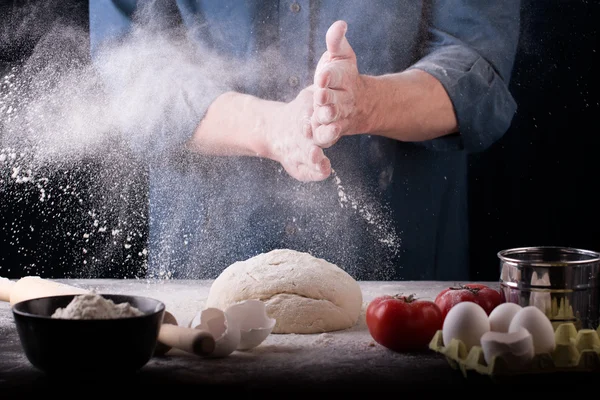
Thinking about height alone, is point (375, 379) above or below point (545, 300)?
below

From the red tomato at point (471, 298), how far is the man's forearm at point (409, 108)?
2.20 feet

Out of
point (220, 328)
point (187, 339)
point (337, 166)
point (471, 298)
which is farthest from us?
point (337, 166)

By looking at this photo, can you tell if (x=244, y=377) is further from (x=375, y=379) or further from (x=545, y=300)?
(x=545, y=300)

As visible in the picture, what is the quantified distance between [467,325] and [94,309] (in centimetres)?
61

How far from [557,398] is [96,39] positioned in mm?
1799

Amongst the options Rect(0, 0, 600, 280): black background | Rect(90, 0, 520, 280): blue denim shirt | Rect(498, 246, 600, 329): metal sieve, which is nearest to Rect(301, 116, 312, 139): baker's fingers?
Rect(90, 0, 520, 280): blue denim shirt

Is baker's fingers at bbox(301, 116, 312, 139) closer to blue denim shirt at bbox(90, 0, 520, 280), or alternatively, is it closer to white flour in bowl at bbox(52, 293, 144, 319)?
blue denim shirt at bbox(90, 0, 520, 280)

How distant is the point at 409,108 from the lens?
2.26 meters

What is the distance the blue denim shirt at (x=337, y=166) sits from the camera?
2.41 meters

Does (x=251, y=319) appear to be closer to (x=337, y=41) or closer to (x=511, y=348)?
(x=511, y=348)

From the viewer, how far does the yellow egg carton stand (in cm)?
123

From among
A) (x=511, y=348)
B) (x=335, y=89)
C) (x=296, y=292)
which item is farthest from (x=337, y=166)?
(x=511, y=348)

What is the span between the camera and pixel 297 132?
2205mm

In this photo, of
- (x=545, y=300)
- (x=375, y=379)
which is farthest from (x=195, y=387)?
(x=545, y=300)
